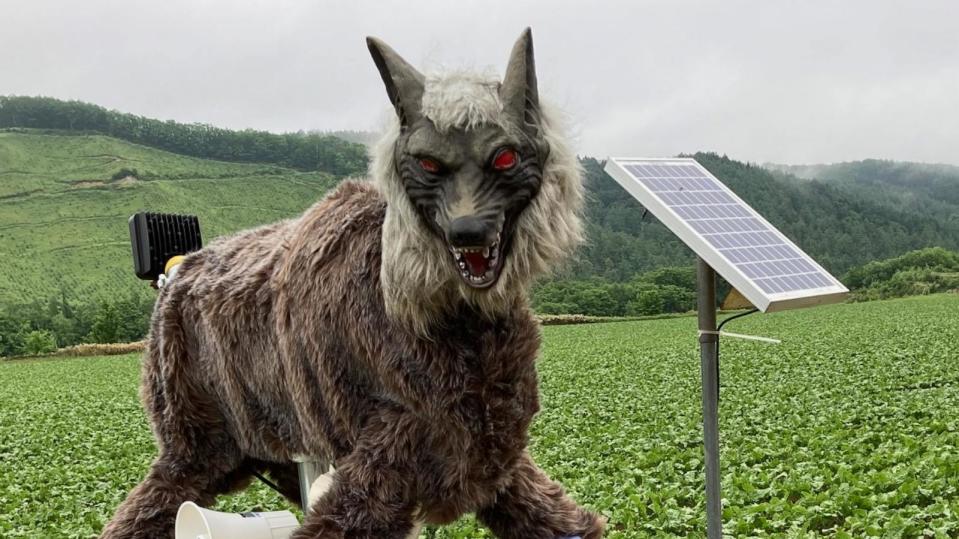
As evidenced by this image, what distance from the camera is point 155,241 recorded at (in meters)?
3.49

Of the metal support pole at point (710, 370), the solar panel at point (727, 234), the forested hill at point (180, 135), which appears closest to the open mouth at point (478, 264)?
the solar panel at point (727, 234)

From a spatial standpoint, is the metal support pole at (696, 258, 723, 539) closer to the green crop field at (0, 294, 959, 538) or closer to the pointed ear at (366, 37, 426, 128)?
the pointed ear at (366, 37, 426, 128)

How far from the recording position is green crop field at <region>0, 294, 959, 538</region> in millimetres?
5590

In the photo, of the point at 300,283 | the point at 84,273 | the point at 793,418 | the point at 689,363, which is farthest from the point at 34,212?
the point at 300,283

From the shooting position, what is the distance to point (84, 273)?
59.9 m

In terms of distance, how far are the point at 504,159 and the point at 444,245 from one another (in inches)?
10.0

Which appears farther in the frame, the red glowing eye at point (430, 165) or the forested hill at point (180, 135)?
the forested hill at point (180, 135)

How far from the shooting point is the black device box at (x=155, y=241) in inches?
136

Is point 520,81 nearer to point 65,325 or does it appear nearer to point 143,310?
point 143,310

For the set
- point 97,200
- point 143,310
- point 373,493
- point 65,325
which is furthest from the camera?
point 97,200

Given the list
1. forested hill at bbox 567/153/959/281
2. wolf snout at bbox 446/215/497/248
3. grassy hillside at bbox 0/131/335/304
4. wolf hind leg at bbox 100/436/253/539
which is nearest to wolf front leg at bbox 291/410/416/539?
wolf snout at bbox 446/215/497/248

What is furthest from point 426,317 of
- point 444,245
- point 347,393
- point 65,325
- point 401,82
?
point 65,325

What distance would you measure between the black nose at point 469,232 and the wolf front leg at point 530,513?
0.81m

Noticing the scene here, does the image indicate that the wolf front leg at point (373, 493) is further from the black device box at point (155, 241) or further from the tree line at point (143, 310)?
the tree line at point (143, 310)
